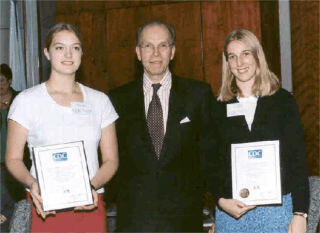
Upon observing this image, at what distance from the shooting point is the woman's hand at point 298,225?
2578 millimetres

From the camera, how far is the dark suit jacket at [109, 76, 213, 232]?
10.1 feet

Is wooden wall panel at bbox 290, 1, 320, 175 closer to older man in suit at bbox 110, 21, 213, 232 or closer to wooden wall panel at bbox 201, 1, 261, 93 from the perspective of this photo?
wooden wall panel at bbox 201, 1, 261, 93

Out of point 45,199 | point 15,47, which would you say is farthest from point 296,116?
point 15,47

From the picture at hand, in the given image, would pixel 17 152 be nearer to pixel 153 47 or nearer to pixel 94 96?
pixel 94 96

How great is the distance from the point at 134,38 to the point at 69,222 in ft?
11.6

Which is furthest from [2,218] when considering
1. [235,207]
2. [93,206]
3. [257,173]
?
[257,173]

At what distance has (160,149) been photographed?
309cm

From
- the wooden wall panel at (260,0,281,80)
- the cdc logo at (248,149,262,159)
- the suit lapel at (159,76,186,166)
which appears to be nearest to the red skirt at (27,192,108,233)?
the suit lapel at (159,76,186,166)

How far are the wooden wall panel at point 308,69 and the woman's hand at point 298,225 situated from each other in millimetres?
3007

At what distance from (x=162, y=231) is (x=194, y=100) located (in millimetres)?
863

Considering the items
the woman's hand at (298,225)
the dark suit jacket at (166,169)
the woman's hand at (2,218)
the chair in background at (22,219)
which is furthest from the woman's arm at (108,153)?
the woman's hand at (2,218)

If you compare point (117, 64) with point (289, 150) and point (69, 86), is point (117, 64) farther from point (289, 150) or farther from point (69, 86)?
point (289, 150)

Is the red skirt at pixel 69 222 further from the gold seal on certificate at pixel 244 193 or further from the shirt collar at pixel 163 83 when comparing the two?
the shirt collar at pixel 163 83

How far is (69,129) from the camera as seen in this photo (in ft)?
8.54
